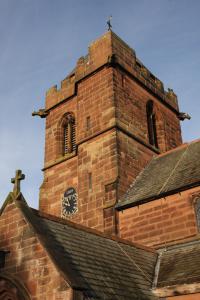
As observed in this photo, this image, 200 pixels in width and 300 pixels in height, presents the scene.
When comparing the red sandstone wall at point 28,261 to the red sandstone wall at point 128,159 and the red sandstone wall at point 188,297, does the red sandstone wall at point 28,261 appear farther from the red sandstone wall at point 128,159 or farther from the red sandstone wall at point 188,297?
the red sandstone wall at point 128,159

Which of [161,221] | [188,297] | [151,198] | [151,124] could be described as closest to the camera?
[188,297]

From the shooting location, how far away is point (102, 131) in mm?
19969

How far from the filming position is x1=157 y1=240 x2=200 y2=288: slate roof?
38.2ft

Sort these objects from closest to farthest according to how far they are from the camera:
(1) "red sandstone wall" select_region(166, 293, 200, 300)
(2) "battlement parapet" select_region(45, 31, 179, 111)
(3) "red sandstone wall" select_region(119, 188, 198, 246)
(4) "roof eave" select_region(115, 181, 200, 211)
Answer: (1) "red sandstone wall" select_region(166, 293, 200, 300), (3) "red sandstone wall" select_region(119, 188, 198, 246), (4) "roof eave" select_region(115, 181, 200, 211), (2) "battlement parapet" select_region(45, 31, 179, 111)

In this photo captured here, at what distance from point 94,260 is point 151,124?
1337 centimetres

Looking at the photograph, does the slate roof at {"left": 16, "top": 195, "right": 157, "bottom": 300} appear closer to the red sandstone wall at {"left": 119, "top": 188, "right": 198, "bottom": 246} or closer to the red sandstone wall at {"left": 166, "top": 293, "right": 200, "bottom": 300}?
the red sandstone wall at {"left": 166, "top": 293, "right": 200, "bottom": 300}

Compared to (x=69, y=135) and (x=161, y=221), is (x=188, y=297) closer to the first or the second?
(x=161, y=221)

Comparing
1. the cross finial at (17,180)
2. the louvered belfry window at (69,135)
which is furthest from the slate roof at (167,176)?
the cross finial at (17,180)

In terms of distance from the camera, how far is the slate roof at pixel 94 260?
31.1 feet

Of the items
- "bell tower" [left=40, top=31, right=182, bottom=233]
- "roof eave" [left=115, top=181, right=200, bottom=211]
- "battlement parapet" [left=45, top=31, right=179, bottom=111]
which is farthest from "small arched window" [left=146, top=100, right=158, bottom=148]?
"roof eave" [left=115, top=181, right=200, bottom=211]

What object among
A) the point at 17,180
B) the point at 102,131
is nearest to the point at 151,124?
the point at 102,131

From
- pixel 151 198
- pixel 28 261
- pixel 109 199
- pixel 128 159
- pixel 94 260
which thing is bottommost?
pixel 28 261

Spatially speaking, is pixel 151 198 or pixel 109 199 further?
pixel 109 199

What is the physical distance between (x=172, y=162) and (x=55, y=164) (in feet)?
21.2
